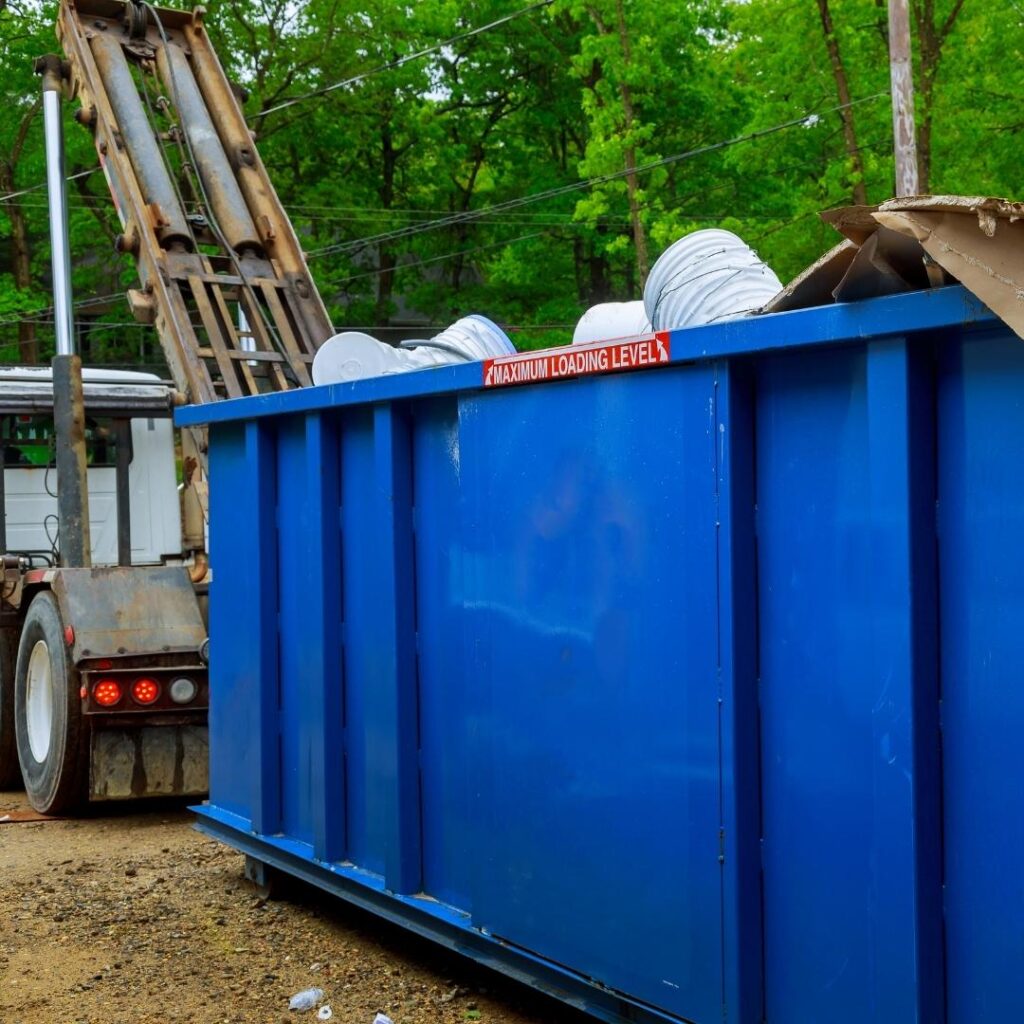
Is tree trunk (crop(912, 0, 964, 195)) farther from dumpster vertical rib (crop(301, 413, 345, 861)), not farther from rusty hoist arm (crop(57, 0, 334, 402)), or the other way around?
dumpster vertical rib (crop(301, 413, 345, 861))

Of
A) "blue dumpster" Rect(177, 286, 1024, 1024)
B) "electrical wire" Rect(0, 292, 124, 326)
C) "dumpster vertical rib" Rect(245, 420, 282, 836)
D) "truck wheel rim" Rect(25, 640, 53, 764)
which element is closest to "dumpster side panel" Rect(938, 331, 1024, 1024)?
"blue dumpster" Rect(177, 286, 1024, 1024)

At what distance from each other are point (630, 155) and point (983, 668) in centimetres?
2090

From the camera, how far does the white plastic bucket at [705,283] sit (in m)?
4.82

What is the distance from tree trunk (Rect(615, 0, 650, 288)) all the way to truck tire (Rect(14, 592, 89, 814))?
14.7 metres

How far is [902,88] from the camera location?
1709 cm

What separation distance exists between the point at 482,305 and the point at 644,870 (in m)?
26.4

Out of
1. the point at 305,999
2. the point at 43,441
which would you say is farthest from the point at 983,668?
the point at 43,441

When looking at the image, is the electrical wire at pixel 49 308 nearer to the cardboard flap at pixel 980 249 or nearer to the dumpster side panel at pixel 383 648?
the dumpster side panel at pixel 383 648

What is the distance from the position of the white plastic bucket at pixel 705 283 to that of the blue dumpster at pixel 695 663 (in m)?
0.51

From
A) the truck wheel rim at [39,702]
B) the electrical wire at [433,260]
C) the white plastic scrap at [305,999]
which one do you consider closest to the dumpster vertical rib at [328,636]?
the white plastic scrap at [305,999]

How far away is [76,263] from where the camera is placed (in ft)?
104

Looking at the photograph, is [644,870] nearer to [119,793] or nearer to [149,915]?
[149,915]

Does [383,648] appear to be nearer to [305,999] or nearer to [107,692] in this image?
[305,999]

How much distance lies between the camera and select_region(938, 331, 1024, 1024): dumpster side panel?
132 inches
